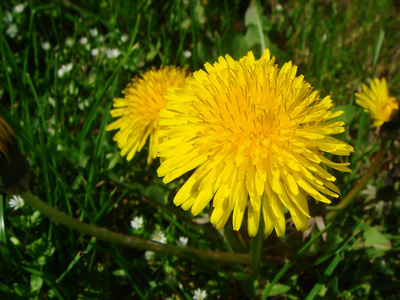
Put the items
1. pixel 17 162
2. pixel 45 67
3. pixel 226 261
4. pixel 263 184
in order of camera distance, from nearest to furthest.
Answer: pixel 263 184, pixel 17 162, pixel 226 261, pixel 45 67

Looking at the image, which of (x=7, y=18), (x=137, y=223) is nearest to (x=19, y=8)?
(x=7, y=18)

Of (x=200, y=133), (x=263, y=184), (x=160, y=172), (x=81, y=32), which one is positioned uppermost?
(x=81, y=32)

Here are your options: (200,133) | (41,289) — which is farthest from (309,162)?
(41,289)

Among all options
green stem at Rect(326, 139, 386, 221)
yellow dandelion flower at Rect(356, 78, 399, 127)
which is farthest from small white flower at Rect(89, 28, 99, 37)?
green stem at Rect(326, 139, 386, 221)

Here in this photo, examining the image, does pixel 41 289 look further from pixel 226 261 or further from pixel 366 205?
pixel 366 205

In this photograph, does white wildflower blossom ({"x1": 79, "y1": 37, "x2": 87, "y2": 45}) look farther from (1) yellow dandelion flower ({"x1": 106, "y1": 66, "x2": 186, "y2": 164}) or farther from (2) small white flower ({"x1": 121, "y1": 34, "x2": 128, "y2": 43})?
(1) yellow dandelion flower ({"x1": 106, "y1": 66, "x2": 186, "y2": 164})

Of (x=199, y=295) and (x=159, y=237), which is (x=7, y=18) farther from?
(x=199, y=295)

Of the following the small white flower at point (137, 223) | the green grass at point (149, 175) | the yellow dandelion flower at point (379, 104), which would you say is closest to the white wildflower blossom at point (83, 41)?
the green grass at point (149, 175)
